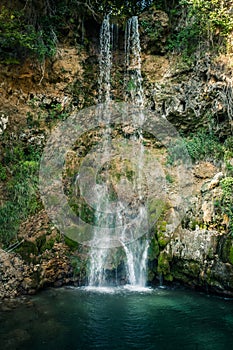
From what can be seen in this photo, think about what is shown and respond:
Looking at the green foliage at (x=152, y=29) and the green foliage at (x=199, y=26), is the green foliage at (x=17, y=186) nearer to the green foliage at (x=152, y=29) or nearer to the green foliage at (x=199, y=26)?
the green foliage at (x=152, y=29)

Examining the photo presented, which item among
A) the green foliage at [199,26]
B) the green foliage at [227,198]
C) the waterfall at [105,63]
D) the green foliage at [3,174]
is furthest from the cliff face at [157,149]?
the green foliage at [199,26]

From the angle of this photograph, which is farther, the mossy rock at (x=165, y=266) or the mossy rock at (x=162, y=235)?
the mossy rock at (x=162, y=235)

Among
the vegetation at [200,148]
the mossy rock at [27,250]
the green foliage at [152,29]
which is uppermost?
the green foliage at [152,29]

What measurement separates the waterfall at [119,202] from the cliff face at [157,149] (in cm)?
27

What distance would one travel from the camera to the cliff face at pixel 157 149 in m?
7.78

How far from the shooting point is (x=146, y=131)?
1142cm

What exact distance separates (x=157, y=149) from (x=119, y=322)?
6.41 meters

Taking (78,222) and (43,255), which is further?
(78,222)

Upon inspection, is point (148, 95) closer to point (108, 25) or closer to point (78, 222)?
point (108, 25)

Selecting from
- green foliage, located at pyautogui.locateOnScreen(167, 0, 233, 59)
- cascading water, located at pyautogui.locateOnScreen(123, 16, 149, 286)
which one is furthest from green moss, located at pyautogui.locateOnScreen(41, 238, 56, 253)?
green foliage, located at pyautogui.locateOnScreen(167, 0, 233, 59)

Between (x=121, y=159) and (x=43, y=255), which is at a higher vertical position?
(x=121, y=159)

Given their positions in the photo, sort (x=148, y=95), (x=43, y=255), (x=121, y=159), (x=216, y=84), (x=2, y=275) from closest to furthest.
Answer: (x=2, y=275)
(x=43, y=255)
(x=216, y=84)
(x=121, y=159)
(x=148, y=95)

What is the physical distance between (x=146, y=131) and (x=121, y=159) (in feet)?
5.04

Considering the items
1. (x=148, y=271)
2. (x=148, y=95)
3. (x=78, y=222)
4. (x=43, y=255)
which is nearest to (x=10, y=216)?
(x=43, y=255)
